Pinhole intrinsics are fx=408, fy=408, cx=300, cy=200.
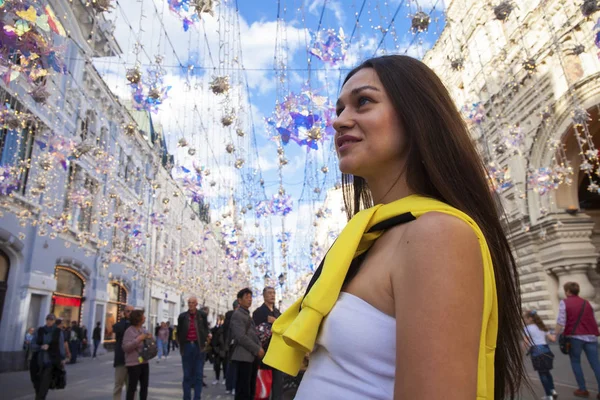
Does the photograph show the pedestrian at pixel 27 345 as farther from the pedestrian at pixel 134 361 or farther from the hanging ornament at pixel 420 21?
the hanging ornament at pixel 420 21

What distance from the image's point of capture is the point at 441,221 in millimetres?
762

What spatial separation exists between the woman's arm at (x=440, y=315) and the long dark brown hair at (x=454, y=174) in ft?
0.93

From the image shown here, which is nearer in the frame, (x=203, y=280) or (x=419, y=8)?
(x=419, y=8)

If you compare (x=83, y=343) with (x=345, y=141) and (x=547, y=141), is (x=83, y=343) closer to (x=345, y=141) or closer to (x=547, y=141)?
(x=547, y=141)

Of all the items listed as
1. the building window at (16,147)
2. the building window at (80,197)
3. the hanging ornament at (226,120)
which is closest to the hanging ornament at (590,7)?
the hanging ornament at (226,120)

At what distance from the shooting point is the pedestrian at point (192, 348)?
7273 millimetres

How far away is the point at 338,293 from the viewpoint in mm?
891

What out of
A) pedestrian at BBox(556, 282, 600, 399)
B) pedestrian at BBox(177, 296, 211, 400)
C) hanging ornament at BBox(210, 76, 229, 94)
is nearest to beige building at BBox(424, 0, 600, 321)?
pedestrian at BBox(556, 282, 600, 399)

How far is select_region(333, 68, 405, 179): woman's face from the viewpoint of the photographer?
108cm

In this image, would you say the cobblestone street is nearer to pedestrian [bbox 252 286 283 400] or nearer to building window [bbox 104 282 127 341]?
pedestrian [bbox 252 286 283 400]

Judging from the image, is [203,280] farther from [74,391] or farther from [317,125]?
[317,125]

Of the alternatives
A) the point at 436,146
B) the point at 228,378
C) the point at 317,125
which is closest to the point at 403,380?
the point at 436,146

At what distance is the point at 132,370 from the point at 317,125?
4.94 m

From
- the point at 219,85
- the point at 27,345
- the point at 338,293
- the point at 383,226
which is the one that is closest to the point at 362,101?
the point at 383,226
